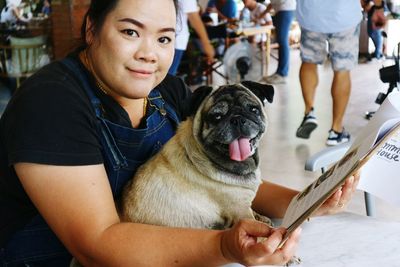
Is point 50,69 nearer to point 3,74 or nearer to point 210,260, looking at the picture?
point 210,260

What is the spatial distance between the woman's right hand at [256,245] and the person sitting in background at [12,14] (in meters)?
4.44

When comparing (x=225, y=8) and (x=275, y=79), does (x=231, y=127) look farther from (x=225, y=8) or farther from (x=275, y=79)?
(x=225, y=8)

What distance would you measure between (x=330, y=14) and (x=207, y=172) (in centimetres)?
268

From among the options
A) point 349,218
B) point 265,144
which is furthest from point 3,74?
point 349,218

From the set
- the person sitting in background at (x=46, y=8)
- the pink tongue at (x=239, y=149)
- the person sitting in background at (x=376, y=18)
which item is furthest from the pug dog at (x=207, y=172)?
the person sitting in background at (x=46, y=8)

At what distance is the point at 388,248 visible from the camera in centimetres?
100

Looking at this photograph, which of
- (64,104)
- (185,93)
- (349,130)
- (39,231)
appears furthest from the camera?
(349,130)

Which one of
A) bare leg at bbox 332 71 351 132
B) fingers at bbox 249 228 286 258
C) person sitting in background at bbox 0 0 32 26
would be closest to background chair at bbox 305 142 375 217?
fingers at bbox 249 228 286 258

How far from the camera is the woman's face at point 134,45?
1.03m

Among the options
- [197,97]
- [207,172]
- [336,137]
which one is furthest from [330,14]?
[207,172]

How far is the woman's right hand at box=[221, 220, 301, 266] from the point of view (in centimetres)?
76

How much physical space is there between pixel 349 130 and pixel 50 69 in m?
3.59

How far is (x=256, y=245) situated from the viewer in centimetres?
78

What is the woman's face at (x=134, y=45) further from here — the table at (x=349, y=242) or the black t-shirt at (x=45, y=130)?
the table at (x=349, y=242)
